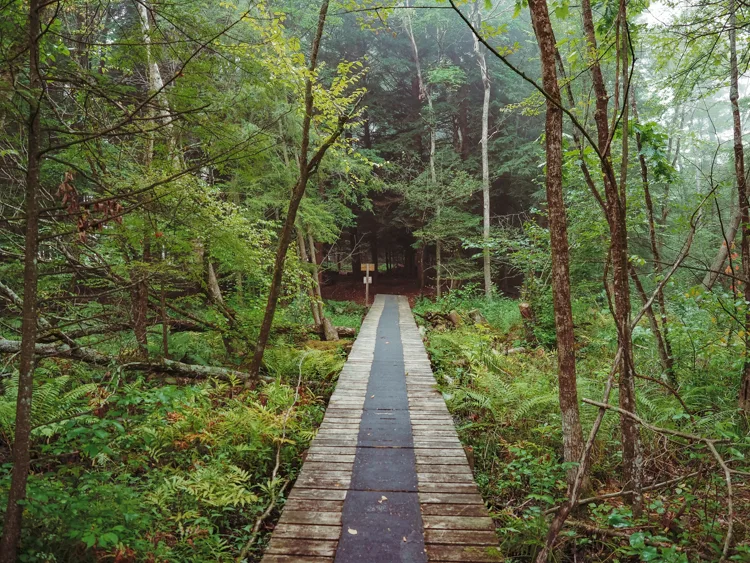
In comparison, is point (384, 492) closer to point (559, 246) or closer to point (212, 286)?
point (559, 246)

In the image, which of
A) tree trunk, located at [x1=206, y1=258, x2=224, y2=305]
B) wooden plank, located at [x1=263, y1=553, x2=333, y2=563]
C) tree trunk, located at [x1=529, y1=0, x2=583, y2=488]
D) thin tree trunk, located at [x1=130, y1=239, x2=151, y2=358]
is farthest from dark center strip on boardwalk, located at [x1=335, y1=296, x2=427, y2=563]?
thin tree trunk, located at [x1=130, y1=239, x2=151, y2=358]

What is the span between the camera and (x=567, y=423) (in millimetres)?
3977

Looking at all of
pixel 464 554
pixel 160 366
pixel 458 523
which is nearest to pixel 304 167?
pixel 160 366

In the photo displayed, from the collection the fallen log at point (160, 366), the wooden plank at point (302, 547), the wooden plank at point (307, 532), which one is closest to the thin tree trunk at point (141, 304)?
the fallen log at point (160, 366)

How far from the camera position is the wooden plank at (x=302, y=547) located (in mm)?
2949

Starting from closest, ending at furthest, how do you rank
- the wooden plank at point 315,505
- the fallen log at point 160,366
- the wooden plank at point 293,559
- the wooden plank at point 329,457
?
the wooden plank at point 293,559
the wooden plank at point 315,505
the wooden plank at point 329,457
the fallen log at point 160,366

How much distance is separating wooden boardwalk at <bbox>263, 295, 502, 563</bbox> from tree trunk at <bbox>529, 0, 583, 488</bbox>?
3.82 ft

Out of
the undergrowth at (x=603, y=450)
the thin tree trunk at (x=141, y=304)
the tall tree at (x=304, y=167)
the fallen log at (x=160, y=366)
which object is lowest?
the undergrowth at (x=603, y=450)

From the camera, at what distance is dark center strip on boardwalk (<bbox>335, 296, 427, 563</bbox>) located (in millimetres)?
2986

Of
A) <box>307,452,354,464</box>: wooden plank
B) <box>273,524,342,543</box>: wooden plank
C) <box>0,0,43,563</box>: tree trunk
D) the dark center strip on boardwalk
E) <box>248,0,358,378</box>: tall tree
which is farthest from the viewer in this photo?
<box>248,0,358,378</box>: tall tree

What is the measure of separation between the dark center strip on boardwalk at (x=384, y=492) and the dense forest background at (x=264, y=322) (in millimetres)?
998

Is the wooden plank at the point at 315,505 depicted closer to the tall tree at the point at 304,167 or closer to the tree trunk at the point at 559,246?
the tree trunk at the point at 559,246

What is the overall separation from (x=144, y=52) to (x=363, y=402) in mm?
5305

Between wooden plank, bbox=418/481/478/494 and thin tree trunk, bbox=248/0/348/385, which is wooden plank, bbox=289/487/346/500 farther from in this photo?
thin tree trunk, bbox=248/0/348/385
